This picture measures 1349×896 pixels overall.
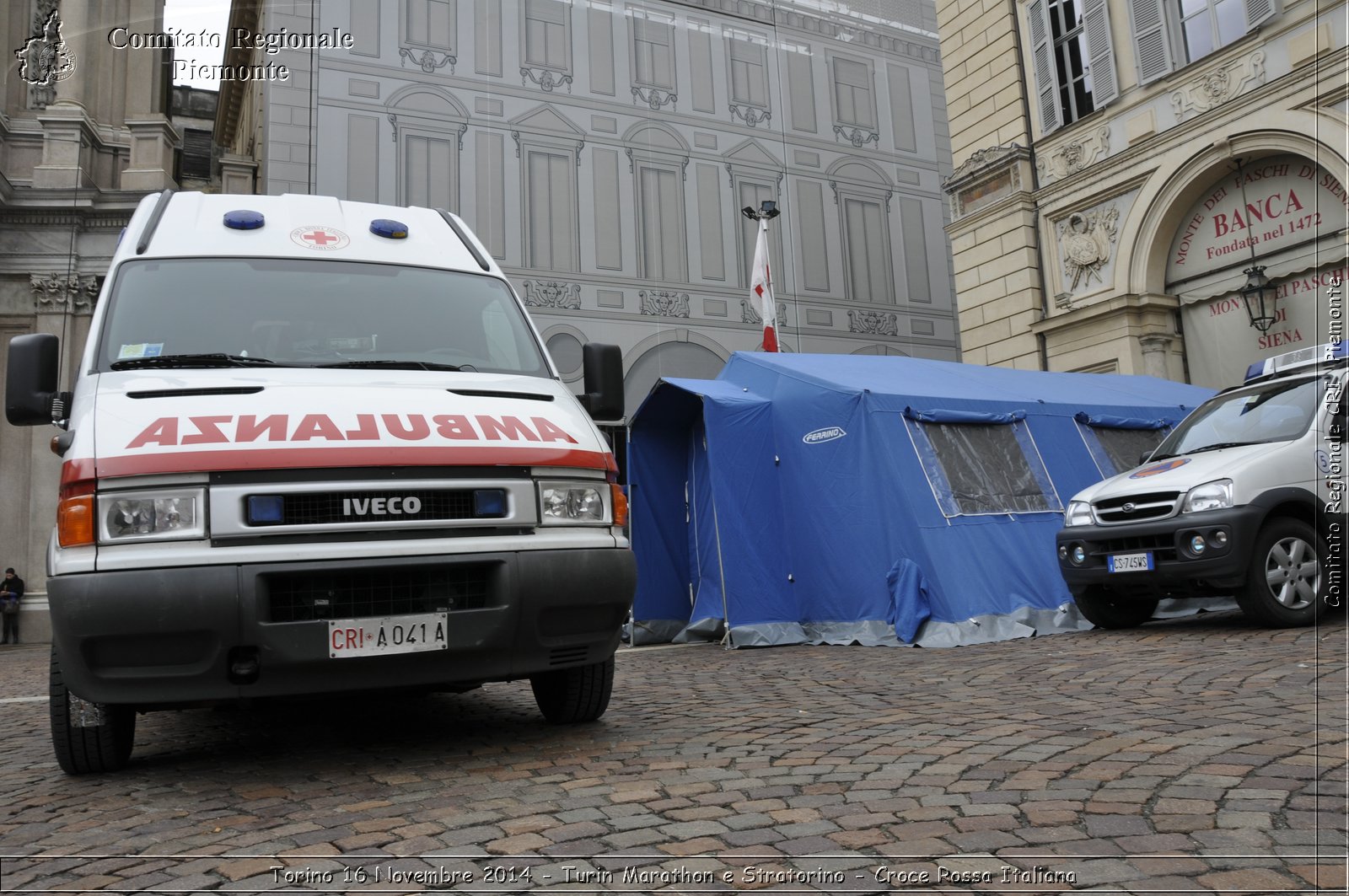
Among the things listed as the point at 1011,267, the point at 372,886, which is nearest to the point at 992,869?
the point at 372,886

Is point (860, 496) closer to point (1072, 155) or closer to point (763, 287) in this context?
point (763, 287)

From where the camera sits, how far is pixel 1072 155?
51.5 ft

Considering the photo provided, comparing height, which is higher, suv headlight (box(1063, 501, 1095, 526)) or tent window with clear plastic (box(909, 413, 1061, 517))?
tent window with clear plastic (box(909, 413, 1061, 517))

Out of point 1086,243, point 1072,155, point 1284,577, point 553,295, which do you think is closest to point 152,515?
point 1284,577

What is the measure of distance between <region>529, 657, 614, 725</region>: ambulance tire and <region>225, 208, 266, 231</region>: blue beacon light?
2676 millimetres

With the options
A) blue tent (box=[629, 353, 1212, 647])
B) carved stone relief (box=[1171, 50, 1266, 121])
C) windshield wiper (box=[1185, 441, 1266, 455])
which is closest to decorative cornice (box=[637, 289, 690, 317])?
carved stone relief (box=[1171, 50, 1266, 121])

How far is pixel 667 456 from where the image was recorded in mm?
10453

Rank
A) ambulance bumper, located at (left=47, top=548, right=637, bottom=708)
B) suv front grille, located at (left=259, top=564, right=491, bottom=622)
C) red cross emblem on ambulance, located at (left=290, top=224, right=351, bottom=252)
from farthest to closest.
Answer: red cross emblem on ambulance, located at (left=290, top=224, right=351, bottom=252)
suv front grille, located at (left=259, top=564, right=491, bottom=622)
ambulance bumper, located at (left=47, top=548, right=637, bottom=708)

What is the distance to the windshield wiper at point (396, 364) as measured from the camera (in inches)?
174

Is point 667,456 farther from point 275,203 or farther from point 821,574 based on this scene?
point 275,203

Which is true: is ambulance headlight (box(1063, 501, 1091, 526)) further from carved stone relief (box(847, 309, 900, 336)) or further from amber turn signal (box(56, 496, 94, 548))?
carved stone relief (box(847, 309, 900, 336))

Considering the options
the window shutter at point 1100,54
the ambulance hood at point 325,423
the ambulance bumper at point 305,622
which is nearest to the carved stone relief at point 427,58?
the window shutter at point 1100,54

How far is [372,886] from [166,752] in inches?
95.0

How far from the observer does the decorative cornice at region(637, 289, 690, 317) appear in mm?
20719
